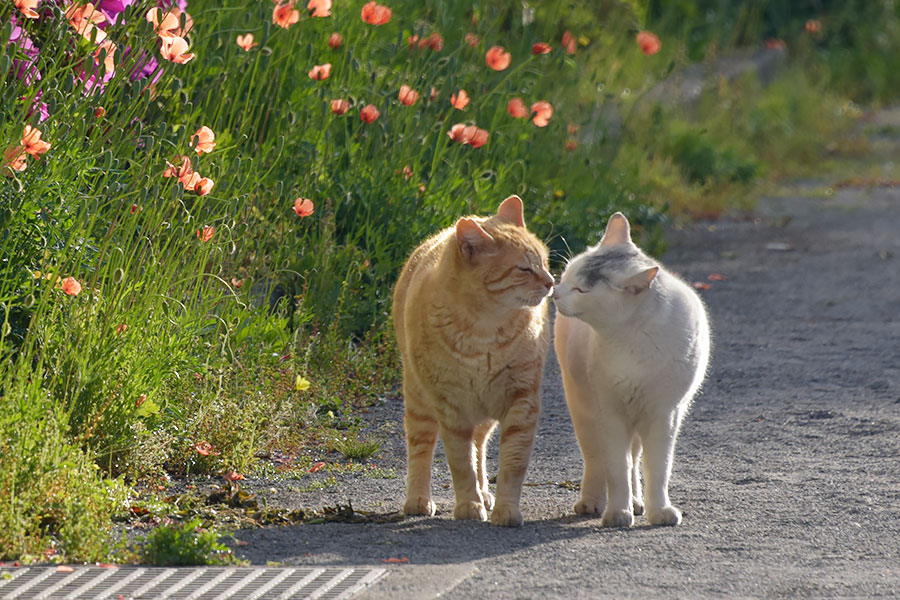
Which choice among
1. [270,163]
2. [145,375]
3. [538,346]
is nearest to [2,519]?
[145,375]

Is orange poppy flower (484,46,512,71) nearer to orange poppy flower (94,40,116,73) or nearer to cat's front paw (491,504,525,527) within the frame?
orange poppy flower (94,40,116,73)

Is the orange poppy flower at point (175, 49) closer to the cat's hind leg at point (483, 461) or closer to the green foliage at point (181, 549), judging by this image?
the cat's hind leg at point (483, 461)

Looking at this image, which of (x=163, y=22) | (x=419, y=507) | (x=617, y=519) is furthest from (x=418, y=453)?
(x=163, y=22)

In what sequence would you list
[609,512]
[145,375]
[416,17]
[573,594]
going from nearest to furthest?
[573,594] < [609,512] < [145,375] < [416,17]

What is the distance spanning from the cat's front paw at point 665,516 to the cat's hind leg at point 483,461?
644 millimetres

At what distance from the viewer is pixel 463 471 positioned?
4.52 m

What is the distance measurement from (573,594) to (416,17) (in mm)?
5797

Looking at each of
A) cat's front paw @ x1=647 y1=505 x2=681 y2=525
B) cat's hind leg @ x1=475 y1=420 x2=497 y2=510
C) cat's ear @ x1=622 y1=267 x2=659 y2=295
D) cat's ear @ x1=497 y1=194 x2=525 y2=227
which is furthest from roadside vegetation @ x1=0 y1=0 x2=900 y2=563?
cat's ear @ x1=622 y1=267 x2=659 y2=295

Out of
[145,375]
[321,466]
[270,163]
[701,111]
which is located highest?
[701,111]

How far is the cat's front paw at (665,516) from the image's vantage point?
4.41 metres

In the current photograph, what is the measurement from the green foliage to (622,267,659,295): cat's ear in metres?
1.55

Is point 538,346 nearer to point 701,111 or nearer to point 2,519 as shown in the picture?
point 2,519

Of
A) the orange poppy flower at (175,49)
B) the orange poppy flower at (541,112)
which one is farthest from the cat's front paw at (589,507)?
the orange poppy flower at (541,112)

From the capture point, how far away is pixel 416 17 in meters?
8.72
